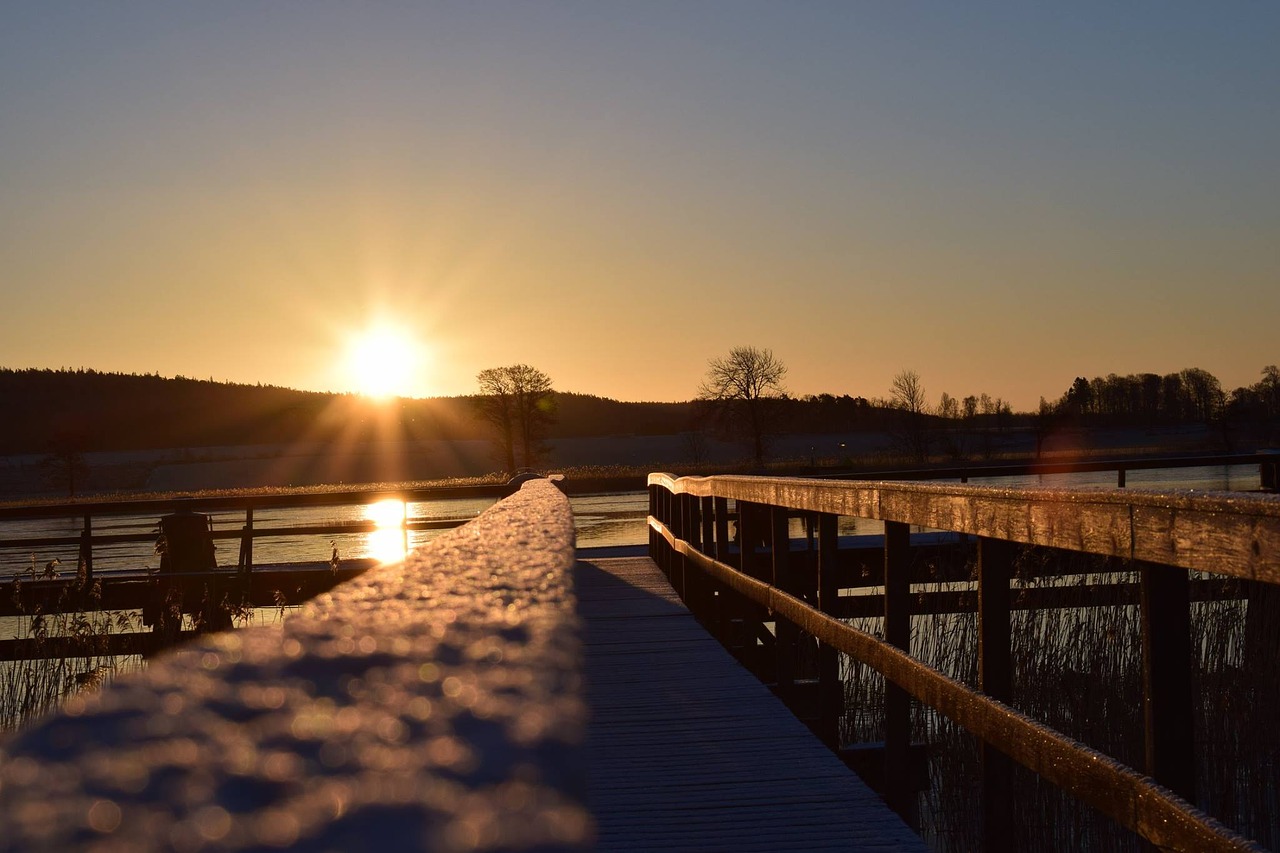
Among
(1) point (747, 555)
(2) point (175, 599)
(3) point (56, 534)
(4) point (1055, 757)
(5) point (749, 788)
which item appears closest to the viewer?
(4) point (1055, 757)

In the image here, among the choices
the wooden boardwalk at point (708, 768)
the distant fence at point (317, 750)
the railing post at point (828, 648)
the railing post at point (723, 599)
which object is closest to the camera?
the distant fence at point (317, 750)

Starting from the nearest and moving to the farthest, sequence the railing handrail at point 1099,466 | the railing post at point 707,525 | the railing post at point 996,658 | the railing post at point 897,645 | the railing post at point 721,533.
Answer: the railing post at point 996,658 < the railing post at point 897,645 < the railing post at point 721,533 < the railing post at point 707,525 < the railing handrail at point 1099,466

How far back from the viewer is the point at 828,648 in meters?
4.88

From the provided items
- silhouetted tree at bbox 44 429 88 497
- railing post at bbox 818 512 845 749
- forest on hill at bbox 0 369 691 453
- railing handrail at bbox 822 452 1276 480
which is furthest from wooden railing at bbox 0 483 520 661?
forest on hill at bbox 0 369 691 453

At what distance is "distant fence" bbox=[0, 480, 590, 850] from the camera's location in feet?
1.32

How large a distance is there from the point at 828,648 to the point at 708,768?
845 mm

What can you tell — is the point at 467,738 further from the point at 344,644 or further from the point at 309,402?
the point at 309,402

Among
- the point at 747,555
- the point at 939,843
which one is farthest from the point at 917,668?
the point at 939,843

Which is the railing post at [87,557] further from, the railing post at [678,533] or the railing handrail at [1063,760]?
the railing handrail at [1063,760]

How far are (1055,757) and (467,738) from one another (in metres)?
2.17

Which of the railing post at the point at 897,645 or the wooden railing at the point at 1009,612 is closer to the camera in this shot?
the wooden railing at the point at 1009,612

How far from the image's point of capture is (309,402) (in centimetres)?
→ 14100

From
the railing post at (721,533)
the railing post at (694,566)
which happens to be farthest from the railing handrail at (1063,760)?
the railing post at (694,566)

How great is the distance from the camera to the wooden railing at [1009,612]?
6.51 feet
